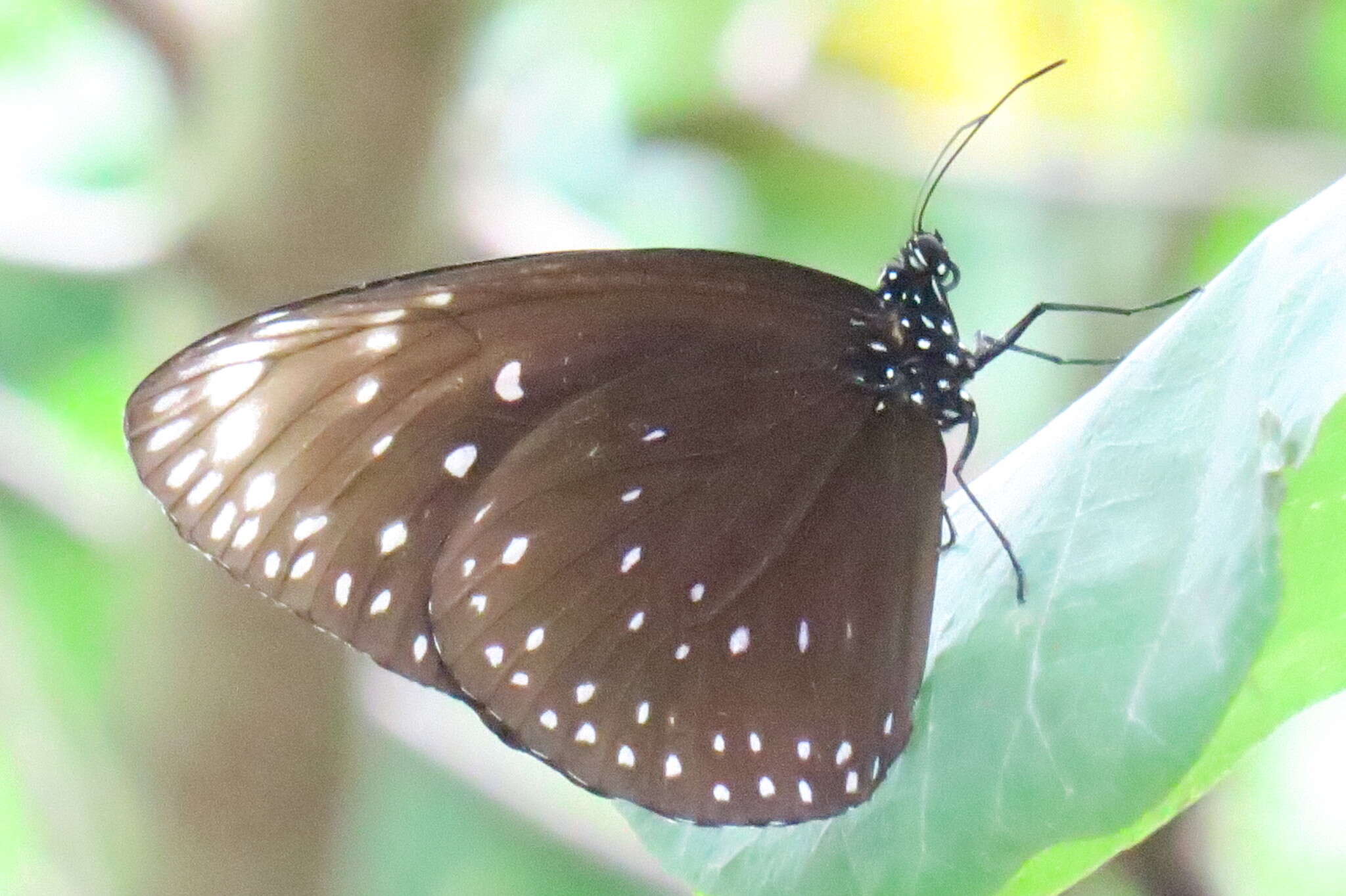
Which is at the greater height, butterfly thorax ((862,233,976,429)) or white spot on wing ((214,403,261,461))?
butterfly thorax ((862,233,976,429))

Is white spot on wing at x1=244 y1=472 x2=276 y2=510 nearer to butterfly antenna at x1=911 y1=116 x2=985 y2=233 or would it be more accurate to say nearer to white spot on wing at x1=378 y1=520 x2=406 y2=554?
white spot on wing at x1=378 y1=520 x2=406 y2=554

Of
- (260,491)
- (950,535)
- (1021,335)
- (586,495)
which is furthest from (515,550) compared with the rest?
(1021,335)

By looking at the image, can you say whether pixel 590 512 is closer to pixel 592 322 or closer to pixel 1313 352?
pixel 592 322

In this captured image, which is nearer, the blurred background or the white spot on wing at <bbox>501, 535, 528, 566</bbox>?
the white spot on wing at <bbox>501, 535, 528, 566</bbox>

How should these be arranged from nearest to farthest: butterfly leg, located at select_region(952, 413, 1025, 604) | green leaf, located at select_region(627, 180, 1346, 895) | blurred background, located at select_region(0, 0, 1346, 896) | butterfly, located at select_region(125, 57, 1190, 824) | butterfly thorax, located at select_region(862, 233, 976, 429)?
1. green leaf, located at select_region(627, 180, 1346, 895)
2. butterfly leg, located at select_region(952, 413, 1025, 604)
3. butterfly, located at select_region(125, 57, 1190, 824)
4. butterfly thorax, located at select_region(862, 233, 976, 429)
5. blurred background, located at select_region(0, 0, 1346, 896)

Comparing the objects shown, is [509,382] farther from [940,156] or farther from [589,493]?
[940,156]

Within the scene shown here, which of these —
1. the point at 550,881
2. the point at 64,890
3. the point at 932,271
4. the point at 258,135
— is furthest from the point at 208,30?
the point at 550,881

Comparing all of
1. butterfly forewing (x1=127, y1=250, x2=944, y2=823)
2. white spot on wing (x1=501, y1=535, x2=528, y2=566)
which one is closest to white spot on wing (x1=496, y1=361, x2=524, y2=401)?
butterfly forewing (x1=127, y1=250, x2=944, y2=823)

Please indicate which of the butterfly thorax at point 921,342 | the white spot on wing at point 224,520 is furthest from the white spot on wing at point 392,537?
the butterfly thorax at point 921,342
